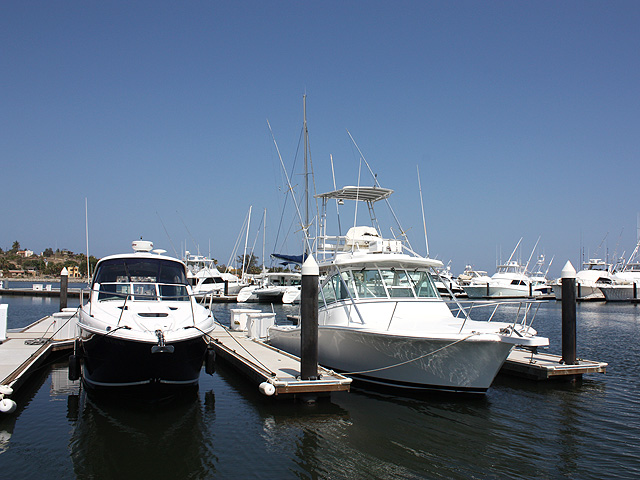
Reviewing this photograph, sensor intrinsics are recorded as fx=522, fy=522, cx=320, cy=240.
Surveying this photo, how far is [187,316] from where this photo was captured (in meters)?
11.0

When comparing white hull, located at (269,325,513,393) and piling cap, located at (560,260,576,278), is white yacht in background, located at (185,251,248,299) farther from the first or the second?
piling cap, located at (560,260,576,278)

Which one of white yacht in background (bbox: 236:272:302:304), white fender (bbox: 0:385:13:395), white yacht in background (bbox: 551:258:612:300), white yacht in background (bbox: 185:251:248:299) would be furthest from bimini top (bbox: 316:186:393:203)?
white yacht in background (bbox: 551:258:612:300)

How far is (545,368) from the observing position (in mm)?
12945

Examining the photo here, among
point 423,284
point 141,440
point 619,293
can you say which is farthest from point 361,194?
point 619,293

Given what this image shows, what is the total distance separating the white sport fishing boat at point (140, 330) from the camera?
10.0 m

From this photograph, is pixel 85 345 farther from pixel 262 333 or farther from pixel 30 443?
pixel 262 333

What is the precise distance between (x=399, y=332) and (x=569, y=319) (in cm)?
487

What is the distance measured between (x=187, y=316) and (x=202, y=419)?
83.7 inches

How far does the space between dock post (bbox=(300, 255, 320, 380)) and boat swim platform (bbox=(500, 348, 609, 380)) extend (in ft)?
20.0

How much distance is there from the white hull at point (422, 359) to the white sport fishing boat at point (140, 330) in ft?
11.1

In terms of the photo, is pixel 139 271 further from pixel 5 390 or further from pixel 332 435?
pixel 332 435

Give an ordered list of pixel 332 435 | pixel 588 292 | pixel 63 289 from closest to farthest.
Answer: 1. pixel 332 435
2. pixel 63 289
3. pixel 588 292

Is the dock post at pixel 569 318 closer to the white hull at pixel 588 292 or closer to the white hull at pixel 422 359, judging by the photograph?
the white hull at pixel 422 359

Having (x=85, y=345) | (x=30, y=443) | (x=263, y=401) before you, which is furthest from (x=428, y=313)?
(x=30, y=443)
